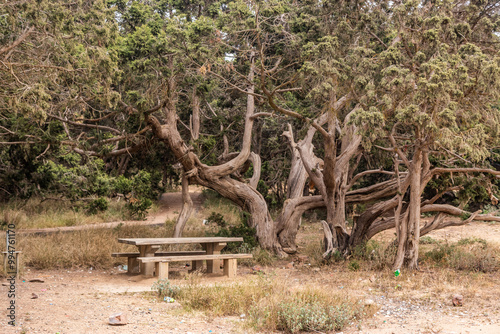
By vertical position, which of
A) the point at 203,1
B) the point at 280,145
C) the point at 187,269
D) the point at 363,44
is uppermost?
the point at 203,1

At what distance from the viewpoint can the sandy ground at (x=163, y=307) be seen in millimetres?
5473

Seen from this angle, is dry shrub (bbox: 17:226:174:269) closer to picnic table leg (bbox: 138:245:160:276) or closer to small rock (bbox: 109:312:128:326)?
picnic table leg (bbox: 138:245:160:276)

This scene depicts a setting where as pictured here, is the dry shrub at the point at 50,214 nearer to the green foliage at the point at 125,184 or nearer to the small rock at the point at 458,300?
the green foliage at the point at 125,184

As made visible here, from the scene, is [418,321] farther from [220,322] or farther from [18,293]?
[18,293]

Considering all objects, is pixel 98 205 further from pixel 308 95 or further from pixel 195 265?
pixel 308 95

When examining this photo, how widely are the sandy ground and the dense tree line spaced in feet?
6.53

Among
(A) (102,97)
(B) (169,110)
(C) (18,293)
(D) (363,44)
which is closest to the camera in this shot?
(C) (18,293)

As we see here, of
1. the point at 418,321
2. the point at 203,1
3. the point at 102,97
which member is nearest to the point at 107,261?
the point at 102,97

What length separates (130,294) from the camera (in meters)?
7.31

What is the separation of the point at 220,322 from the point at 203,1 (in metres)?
25.8

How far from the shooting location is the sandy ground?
547cm

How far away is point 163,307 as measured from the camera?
21.2 feet

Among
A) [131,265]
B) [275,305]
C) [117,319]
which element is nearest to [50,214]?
[131,265]

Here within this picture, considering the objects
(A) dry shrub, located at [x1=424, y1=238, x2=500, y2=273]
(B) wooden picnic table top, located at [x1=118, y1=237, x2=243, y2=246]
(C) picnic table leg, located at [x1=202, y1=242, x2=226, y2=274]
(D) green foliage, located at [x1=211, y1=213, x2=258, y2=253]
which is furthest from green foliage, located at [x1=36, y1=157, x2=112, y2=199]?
(A) dry shrub, located at [x1=424, y1=238, x2=500, y2=273]
